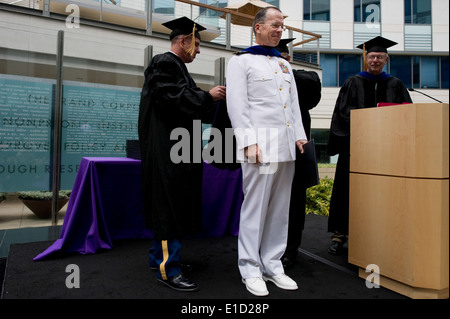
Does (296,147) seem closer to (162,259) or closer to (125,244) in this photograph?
(162,259)

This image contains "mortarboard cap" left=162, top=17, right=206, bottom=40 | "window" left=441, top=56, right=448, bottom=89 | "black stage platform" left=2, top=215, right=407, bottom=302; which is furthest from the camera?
"window" left=441, top=56, right=448, bottom=89

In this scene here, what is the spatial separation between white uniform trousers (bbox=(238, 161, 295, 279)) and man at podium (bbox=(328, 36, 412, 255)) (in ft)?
3.03

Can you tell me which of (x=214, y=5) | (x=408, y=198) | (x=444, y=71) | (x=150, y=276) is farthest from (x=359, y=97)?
(x=444, y=71)

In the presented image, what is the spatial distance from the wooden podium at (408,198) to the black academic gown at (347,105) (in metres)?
0.61

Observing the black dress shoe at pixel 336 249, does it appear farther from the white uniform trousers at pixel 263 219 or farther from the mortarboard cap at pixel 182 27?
the mortarboard cap at pixel 182 27

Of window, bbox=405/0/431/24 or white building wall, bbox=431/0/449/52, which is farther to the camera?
white building wall, bbox=431/0/449/52

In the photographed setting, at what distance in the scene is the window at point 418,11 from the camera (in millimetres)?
13914

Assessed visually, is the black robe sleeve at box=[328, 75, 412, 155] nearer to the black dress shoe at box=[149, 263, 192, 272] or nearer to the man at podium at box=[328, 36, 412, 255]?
the man at podium at box=[328, 36, 412, 255]

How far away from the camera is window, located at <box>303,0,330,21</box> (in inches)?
564

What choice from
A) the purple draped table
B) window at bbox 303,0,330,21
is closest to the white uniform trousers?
the purple draped table

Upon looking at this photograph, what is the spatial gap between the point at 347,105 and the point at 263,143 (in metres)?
1.22

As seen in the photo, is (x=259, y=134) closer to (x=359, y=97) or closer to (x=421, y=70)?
(x=359, y=97)

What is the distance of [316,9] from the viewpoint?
567 inches

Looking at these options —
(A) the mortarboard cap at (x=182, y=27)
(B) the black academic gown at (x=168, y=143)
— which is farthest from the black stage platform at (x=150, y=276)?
(A) the mortarboard cap at (x=182, y=27)
